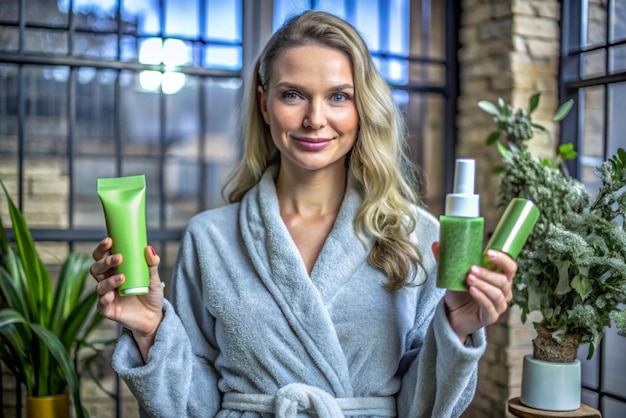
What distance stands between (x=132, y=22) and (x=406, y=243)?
1685 millimetres

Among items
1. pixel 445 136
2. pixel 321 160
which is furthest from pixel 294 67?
pixel 445 136

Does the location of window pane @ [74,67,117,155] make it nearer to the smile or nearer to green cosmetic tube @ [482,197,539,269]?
the smile

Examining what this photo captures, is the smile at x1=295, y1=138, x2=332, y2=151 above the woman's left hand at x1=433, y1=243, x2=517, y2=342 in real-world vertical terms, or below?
above

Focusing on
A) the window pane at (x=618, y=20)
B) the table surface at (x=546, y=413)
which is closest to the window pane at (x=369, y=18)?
the window pane at (x=618, y=20)

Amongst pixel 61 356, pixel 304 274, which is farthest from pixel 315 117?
pixel 61 356

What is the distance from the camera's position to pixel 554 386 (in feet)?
5.75

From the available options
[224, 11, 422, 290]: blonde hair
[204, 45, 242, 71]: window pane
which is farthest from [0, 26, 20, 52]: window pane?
→ [224, 11, 422, 290]: blonde hair

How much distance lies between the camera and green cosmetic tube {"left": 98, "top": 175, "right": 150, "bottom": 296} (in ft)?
3.48

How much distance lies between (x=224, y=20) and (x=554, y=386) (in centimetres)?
175

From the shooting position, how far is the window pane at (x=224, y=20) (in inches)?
104

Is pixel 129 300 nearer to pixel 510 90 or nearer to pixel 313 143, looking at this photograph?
pixel 313 143

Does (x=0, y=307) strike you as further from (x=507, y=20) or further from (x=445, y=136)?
(x=507, y=20)

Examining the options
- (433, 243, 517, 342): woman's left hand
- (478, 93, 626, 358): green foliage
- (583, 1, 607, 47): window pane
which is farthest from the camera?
(583, 1, 607, 47): window pane

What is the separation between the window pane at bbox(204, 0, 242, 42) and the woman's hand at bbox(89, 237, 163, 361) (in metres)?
1.64
